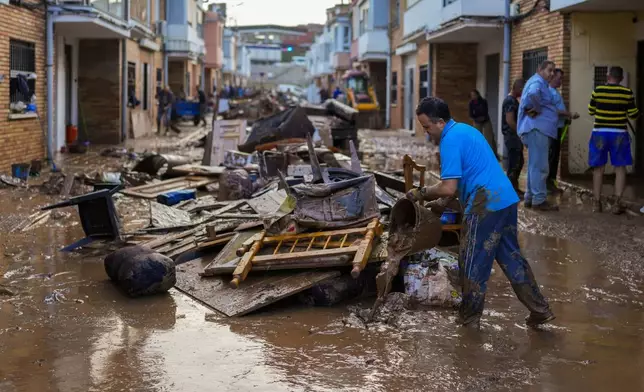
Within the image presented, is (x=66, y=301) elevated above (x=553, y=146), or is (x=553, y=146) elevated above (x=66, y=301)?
(x=553, y=146)

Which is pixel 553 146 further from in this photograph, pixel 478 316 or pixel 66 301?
pixel 66 301

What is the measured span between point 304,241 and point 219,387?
8.40 ft

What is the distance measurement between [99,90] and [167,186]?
37.5ft

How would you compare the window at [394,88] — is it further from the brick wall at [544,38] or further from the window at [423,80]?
the brick wall at [544,38]

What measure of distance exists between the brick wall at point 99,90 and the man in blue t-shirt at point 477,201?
18781 mm

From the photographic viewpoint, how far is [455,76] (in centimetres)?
2381

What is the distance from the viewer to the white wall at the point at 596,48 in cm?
1400

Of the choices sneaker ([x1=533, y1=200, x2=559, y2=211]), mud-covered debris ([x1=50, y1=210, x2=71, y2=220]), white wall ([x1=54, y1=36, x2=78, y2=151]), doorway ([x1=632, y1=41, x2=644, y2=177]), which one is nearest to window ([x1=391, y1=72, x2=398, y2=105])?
white wall ([x1=54, y1=36, x2=78, y2=151])

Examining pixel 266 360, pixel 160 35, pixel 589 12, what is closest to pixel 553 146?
pixel 589 12

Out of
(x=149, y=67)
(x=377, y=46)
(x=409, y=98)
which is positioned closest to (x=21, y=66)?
(x=149, y=67)

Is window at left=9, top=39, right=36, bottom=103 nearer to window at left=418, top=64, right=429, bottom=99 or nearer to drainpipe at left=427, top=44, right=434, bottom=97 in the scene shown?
drainpipe at left=427, top=44, right=434, bottom=97

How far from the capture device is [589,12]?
1397 cm

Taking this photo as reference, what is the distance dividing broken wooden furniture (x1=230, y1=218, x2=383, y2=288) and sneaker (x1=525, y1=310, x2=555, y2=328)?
125 centimetres

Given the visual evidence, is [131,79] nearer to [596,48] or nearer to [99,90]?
[99,90]
